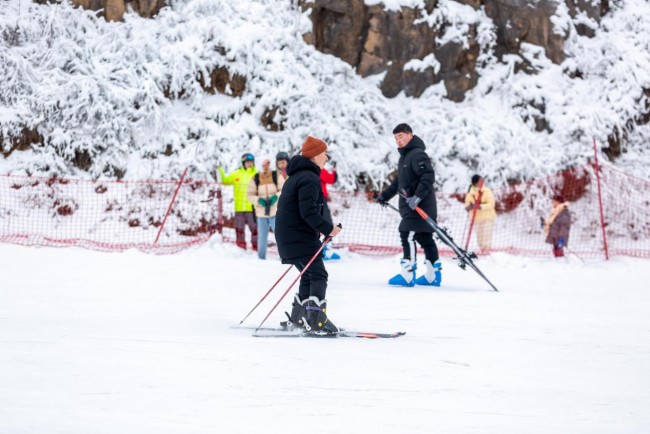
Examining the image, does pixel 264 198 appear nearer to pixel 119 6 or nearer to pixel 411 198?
pixel 411 198

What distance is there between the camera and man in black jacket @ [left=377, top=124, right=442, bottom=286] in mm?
8133

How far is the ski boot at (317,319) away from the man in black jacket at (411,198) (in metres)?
3.14

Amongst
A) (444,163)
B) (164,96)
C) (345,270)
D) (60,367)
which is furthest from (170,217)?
(60,367)

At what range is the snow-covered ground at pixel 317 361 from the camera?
10.2 feet

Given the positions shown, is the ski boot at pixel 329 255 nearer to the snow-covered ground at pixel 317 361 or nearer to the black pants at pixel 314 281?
the snow-covered ground at pixel 317 361

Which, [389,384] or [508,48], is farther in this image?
[508,48]

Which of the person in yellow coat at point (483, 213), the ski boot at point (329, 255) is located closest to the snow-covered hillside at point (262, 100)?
the person in yellow coat at point (483, 213)

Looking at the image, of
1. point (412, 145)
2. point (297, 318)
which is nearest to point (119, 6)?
point (412, 145)

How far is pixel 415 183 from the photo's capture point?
8.34 m

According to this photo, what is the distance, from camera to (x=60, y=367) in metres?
3.74

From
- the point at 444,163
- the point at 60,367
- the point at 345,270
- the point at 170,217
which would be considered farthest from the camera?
the point at 444,163

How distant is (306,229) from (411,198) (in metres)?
2.94

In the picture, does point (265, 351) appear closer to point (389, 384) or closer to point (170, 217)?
point (389, 384)

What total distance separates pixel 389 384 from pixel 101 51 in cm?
1522
